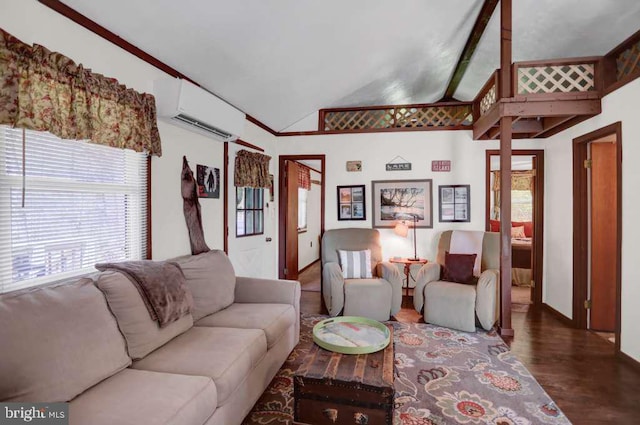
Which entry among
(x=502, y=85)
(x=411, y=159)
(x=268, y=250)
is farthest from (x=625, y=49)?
A: (x=268, y=250)

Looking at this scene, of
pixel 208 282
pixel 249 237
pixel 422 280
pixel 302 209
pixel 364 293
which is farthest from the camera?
pixel 302 209

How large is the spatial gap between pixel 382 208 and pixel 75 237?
11.8ft

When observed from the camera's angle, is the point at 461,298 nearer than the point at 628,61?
No

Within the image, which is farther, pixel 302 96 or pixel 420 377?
pixel 302 96

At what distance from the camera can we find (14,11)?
5.35ft

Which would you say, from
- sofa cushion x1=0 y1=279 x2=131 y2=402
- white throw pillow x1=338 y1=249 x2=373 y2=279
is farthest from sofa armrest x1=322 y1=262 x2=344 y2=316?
sofa cushion x1=0 y1=279 x2=131 y2=402

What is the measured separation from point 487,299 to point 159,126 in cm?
340

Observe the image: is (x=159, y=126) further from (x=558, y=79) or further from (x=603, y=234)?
(x=603, y=234)

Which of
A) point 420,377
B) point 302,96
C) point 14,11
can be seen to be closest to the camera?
point 14,11

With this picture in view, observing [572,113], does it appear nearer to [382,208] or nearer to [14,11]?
[382,208]

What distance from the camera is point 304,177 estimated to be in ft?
21.2

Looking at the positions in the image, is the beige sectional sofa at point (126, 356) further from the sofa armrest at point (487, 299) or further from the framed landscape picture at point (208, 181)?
the sofa armrest at point (487, 299)

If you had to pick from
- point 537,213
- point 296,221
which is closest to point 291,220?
point 296,221

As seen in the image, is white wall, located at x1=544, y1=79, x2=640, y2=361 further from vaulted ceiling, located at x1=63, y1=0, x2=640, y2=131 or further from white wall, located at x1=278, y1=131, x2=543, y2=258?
vaulted ceiling, located at x1=63, y1=0, x2=640, y2=131
